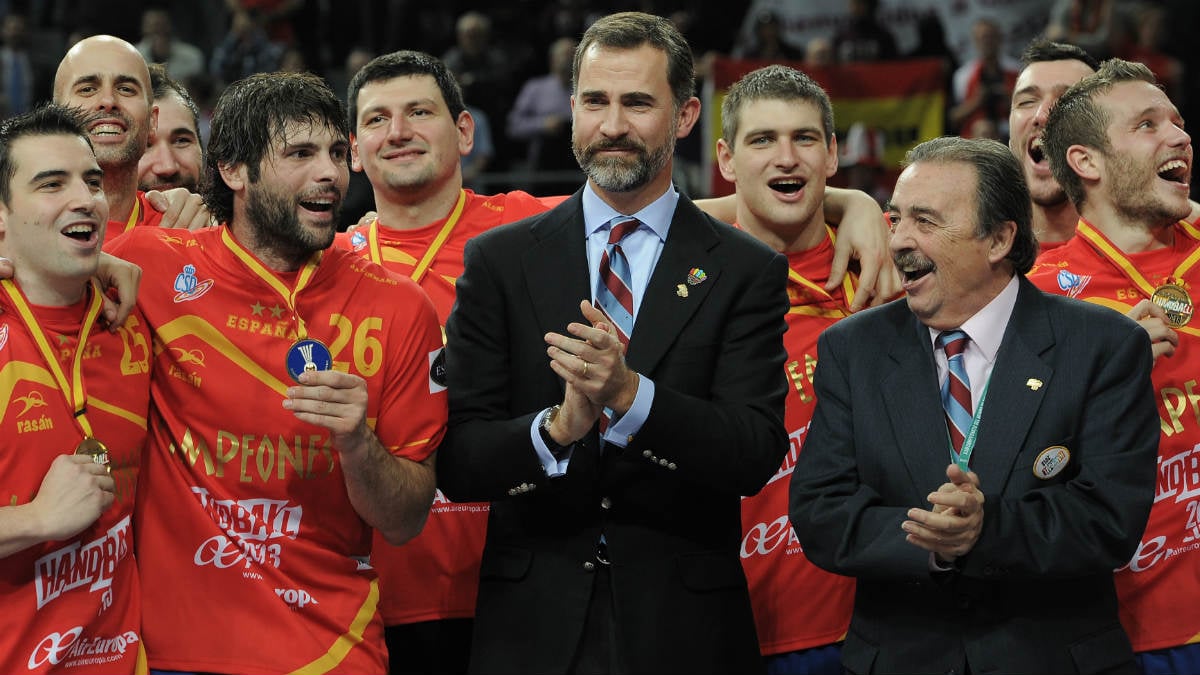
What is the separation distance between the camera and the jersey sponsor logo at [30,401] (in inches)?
153

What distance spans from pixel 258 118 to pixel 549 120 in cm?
896

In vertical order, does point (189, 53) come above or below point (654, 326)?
below

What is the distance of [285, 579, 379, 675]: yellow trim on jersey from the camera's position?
13.5 ft

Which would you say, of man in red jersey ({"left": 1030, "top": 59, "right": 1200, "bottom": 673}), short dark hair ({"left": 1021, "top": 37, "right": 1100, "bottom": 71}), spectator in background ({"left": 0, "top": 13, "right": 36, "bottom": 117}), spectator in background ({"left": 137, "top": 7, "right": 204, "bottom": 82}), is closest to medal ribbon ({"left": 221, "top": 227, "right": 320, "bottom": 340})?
man in red jersey ({"left": 1030, "top": 59, "right": 1200, "bottom": 673})

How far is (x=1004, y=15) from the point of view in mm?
14102

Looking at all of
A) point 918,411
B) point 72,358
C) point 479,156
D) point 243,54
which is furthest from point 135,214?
point 243,54

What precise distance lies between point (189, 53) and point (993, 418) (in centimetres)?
1157

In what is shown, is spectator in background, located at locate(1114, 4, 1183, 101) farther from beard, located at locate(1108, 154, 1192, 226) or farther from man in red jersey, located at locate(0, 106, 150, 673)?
man in red jersey, located at locate(0, 106, 150, 673)

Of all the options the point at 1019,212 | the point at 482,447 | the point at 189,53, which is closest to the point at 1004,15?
the point at 189,53

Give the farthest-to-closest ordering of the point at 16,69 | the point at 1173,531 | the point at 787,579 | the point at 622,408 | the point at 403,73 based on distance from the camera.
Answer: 1. the point at 16,69
2. the point at 403,73
3. the point at 787,579
4. the point at 1173,531
5. the point at 622,408

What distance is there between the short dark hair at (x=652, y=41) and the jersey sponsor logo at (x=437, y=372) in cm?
94

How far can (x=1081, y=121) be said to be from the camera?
17.1ft

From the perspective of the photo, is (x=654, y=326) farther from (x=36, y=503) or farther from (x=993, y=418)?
(x=36, y=503)

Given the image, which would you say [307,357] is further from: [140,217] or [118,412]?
[140,217]
